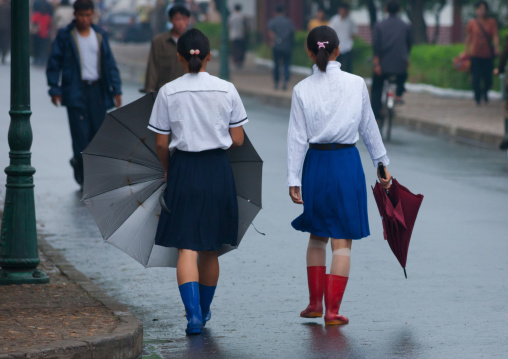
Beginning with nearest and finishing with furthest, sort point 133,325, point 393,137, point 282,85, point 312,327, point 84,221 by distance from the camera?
1. point 133,325
2. point 312,327
3. point 84,221
4. point 393,137
5. point 282,85

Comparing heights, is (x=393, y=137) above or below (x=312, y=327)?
below

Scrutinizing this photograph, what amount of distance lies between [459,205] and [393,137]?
654 cm

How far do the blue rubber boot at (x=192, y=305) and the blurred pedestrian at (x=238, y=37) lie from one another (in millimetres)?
28210

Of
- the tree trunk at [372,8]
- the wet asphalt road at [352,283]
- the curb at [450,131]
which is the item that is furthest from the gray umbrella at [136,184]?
the tree trunk at [372,8]

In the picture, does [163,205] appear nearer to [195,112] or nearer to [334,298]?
[195,112]

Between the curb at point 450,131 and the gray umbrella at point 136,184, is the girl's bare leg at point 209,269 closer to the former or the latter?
the gray umbrella at point 136,184

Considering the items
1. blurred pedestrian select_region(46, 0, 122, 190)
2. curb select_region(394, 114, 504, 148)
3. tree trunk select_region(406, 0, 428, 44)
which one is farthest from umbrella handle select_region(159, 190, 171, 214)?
tree trunk select_region(406, 0, 428, 44)

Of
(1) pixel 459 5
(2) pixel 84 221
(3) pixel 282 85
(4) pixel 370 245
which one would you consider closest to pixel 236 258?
(4) pixel 370 245

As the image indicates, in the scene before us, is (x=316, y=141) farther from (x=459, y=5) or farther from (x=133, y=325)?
(x=459, y=5)

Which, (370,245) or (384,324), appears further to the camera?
(370,245)

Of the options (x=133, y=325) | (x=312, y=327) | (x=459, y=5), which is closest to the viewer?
(x=133, y=325)

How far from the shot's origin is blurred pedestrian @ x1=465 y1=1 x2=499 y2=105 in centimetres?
2131

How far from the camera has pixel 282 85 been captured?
27.0m

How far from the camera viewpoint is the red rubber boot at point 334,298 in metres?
6.39
